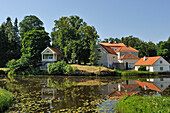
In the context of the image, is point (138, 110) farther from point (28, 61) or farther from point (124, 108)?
point (28, 61)

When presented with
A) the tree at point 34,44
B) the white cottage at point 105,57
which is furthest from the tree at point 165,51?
the tree at point 34,44

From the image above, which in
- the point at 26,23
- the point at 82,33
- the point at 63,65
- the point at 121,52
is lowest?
the point at 63,65

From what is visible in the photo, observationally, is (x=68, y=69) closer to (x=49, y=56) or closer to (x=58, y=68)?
(x=58, y=68)

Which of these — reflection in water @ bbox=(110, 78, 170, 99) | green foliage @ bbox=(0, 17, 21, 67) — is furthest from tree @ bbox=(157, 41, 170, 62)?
green foliage @ bbox=(0, 17, 21, 67)

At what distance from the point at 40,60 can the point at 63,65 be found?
14361 mm

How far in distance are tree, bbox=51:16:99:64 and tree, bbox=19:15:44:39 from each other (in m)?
8.87

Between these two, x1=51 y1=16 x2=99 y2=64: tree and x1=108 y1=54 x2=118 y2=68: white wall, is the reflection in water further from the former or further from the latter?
x1=108 y1=54 x2=118 y2=68: white wall

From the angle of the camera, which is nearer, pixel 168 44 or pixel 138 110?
pixel 138 110

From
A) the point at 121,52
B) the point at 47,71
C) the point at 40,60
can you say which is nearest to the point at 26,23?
the point at 40,60

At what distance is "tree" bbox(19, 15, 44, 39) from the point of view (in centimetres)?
5920

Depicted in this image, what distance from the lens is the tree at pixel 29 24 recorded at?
59200 mm

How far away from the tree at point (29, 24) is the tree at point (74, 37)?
8.87m

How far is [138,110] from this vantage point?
8508mm

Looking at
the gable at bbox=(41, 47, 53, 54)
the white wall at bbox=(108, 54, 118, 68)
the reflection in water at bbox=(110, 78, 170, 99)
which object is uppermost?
the gable at bbox=(41, 47, 53, 54)
